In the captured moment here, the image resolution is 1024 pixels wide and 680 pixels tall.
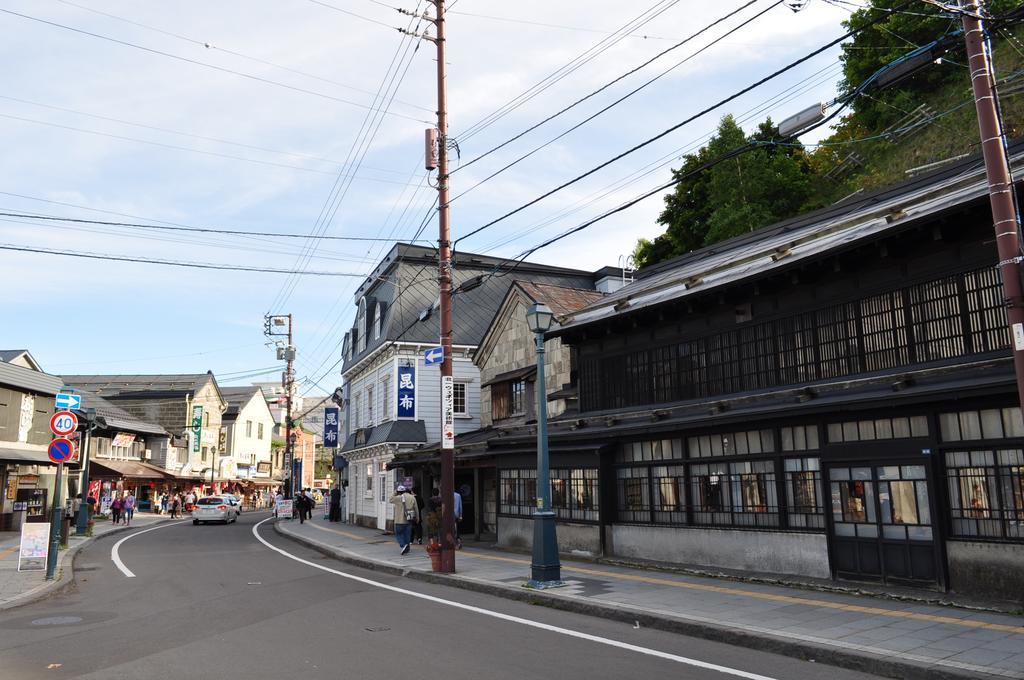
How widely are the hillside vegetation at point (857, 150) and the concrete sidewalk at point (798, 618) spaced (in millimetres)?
27229

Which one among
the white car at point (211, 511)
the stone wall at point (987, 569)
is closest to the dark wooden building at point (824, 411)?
the stone wall at point (987, 569)

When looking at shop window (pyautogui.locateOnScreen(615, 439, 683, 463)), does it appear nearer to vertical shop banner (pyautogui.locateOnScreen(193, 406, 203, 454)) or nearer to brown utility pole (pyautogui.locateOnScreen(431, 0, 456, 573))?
brown utility pole (pyautogui.locateOnScreen(431, 0, 456, 573))

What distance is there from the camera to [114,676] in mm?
7426

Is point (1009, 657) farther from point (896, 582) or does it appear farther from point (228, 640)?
point (228, 640)

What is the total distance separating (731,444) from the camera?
48.2 feet

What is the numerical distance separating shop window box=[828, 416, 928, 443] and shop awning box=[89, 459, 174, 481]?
40349 mm

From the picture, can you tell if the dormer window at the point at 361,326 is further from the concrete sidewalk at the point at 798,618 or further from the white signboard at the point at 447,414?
the concrete sidewalk at the point at 798,618

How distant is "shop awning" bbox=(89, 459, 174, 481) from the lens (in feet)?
134

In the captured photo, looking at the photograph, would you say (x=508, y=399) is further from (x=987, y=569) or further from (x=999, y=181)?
(x=999, y=181)

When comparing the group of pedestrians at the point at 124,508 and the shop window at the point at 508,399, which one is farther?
the group of pedestrians at the point at 124,508

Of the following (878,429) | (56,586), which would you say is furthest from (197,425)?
(878,429)

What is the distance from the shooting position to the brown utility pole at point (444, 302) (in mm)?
15828

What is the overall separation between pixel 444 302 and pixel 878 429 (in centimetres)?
956

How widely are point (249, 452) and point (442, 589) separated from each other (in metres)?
67.8
